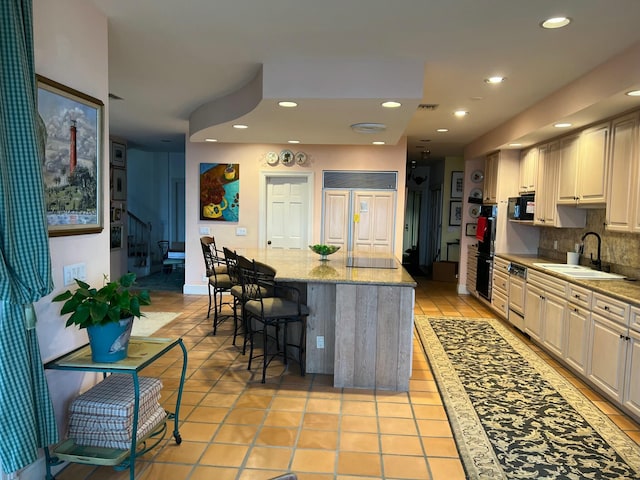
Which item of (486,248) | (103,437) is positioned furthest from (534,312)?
(103,437)

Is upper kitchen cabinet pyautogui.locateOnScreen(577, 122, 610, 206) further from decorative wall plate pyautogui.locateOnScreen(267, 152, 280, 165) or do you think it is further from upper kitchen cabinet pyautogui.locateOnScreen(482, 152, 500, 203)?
decorative wall plate pyautogui.locateOnScreen(267, 152, 280, 165)

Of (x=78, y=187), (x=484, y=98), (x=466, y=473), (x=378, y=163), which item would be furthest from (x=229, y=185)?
(x=466, y=473)

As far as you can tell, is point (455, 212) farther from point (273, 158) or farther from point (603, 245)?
point (603, 245)

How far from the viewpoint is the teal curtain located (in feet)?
5.57

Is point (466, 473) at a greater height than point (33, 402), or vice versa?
point (33, 402)

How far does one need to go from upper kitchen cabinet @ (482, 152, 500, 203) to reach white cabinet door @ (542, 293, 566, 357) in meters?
2.30

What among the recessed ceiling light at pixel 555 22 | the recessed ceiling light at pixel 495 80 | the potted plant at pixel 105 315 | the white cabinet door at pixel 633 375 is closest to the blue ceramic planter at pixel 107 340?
the potted plant at pixel 105 315

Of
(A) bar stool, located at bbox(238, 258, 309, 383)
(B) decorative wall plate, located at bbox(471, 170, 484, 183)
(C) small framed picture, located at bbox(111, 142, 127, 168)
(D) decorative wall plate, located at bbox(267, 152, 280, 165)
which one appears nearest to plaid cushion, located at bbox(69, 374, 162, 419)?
(A) bar stool, located at bbox(238, 258, 309, 383)

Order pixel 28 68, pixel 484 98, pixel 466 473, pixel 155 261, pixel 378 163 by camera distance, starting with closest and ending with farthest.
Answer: pixel 28 68
pixel 466 473
pixel 484 98
pixel 378 163
pixel 155 261

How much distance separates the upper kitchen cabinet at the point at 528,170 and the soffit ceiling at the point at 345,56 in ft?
2.70

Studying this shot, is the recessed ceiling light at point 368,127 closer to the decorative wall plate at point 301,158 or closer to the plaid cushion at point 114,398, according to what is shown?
A: the decorative wall plate at point 301,158

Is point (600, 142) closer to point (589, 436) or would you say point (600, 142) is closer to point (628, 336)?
point (628, 336)

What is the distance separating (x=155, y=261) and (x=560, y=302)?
8.48 meters

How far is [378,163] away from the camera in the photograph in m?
6.54
